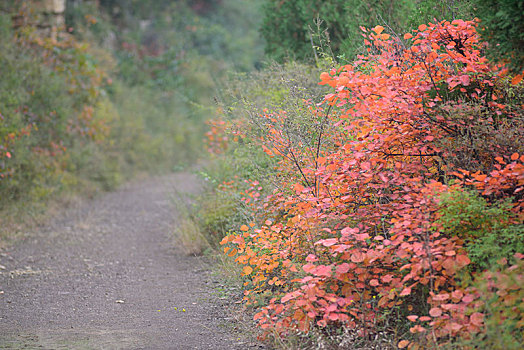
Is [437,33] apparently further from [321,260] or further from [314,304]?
[314,304]

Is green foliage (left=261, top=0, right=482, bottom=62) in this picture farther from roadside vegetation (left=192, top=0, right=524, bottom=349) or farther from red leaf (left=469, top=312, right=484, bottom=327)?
red leaf (left=469, top=312, right=484, bottom=327)

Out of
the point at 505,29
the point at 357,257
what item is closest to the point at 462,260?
the point at 357,257

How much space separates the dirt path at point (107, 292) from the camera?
4.17m

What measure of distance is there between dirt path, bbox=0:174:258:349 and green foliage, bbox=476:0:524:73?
2774mm

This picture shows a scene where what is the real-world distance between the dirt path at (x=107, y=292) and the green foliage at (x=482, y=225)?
5.81ft

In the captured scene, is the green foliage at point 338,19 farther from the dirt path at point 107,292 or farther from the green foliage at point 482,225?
the dirt path at point 107,292

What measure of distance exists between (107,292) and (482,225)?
3.74m

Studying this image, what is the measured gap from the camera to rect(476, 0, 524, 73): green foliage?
3.44 m

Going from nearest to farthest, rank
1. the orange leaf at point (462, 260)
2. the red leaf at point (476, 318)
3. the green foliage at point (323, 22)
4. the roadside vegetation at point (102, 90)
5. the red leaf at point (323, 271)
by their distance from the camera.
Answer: the red leaf at point (476, 318), the orange leaf at point (462, 260), the red leaf at point (323, 271), the green foliage at point (323, 22), the roadside vegetation at point (102, 90)

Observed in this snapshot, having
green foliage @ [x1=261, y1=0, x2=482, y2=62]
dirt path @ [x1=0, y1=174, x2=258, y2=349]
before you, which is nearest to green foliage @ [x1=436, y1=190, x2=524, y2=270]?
dirt path @ [x1=0, y1=174, x2=258, y2=349]

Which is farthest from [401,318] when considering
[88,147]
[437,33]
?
[88,147]

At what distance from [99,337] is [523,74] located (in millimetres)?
3642

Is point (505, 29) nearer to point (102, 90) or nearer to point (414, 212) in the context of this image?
point (414, 212)

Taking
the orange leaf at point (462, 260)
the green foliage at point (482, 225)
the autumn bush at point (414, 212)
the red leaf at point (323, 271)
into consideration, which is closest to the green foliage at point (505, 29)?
the autumn bush at point (414, 212)
